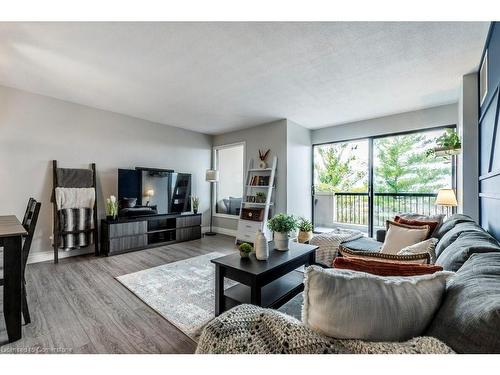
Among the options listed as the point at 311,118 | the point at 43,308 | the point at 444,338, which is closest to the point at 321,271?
the point at 444,338

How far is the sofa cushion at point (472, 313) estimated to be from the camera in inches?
23.8

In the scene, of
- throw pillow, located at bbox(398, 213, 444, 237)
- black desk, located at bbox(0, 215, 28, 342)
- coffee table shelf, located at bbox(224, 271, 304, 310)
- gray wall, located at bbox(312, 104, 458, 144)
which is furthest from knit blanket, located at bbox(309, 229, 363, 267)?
black desk, located at bbox(0, 215, 28, 342)

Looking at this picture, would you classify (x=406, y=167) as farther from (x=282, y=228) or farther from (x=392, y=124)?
(x=282, y=228)

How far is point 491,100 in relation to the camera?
2.03 m

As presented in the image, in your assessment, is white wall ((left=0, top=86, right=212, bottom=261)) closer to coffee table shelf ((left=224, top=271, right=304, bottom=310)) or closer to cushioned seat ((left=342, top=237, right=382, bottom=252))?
coffee table shelf ((left=224, top=271, right=304, bottom=310))

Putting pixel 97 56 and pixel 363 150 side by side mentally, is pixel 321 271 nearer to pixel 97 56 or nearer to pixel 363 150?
pixel 97 56

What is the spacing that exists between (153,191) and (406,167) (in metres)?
4.74

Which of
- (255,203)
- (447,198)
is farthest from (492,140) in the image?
(255,203)

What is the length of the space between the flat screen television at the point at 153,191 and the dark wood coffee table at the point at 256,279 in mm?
2847

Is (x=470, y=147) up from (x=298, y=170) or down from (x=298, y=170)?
up

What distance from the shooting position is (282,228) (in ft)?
8.40

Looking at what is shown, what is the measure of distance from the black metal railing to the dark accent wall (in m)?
1.90

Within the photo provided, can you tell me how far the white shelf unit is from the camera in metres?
4.69

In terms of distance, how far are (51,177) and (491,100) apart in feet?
17.9
